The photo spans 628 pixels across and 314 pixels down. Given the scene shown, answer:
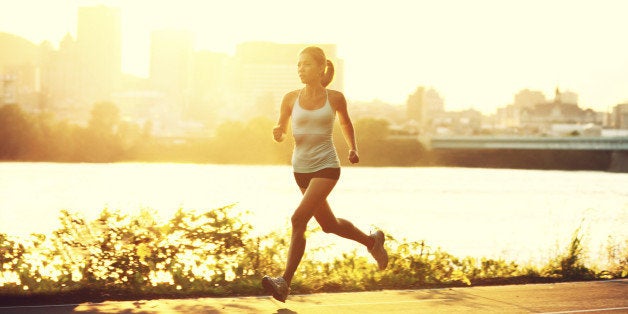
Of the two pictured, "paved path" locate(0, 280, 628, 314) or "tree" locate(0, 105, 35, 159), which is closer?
"paved path" locate(0, 280, 628, 314)

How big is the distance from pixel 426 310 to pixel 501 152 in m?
89.6

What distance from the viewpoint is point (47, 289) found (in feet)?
23.5

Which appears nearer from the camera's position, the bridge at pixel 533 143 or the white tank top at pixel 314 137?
the white tank top at pixel 314 137

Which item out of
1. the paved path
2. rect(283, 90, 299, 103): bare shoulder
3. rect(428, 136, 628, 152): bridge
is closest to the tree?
rect(428, 136, 628, 152): bridge

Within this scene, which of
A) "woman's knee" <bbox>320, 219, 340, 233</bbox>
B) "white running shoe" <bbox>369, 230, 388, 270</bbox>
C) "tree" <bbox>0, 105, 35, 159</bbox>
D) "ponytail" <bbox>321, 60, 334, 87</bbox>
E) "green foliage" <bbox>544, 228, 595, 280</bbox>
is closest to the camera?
"ponytail" <bbox>321, 60, 334, 87</bbox>

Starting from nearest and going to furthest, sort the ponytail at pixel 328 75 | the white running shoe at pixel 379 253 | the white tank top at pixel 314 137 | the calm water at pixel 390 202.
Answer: the white tank top at pixel 314 137, the ponytail at pixel 328 75, the white running shoe at pixel 379 253, the calm water at pixel 390 202

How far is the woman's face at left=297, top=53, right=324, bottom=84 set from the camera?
260 inches

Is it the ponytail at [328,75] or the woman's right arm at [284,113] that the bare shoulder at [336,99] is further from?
the woman's right arm at [284,113]

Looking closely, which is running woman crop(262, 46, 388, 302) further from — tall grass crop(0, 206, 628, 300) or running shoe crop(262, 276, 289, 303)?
tall grass crop(0, 206, 628, 300)

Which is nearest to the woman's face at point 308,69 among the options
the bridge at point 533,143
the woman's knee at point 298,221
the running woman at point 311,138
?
the running woman at point 311,138

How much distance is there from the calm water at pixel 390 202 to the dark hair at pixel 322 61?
224cm

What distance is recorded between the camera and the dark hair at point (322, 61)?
21.7 feet

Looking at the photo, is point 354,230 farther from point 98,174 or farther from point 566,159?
point 566,159

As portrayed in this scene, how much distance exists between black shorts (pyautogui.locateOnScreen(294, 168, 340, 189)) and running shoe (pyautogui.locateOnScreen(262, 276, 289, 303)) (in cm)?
74
